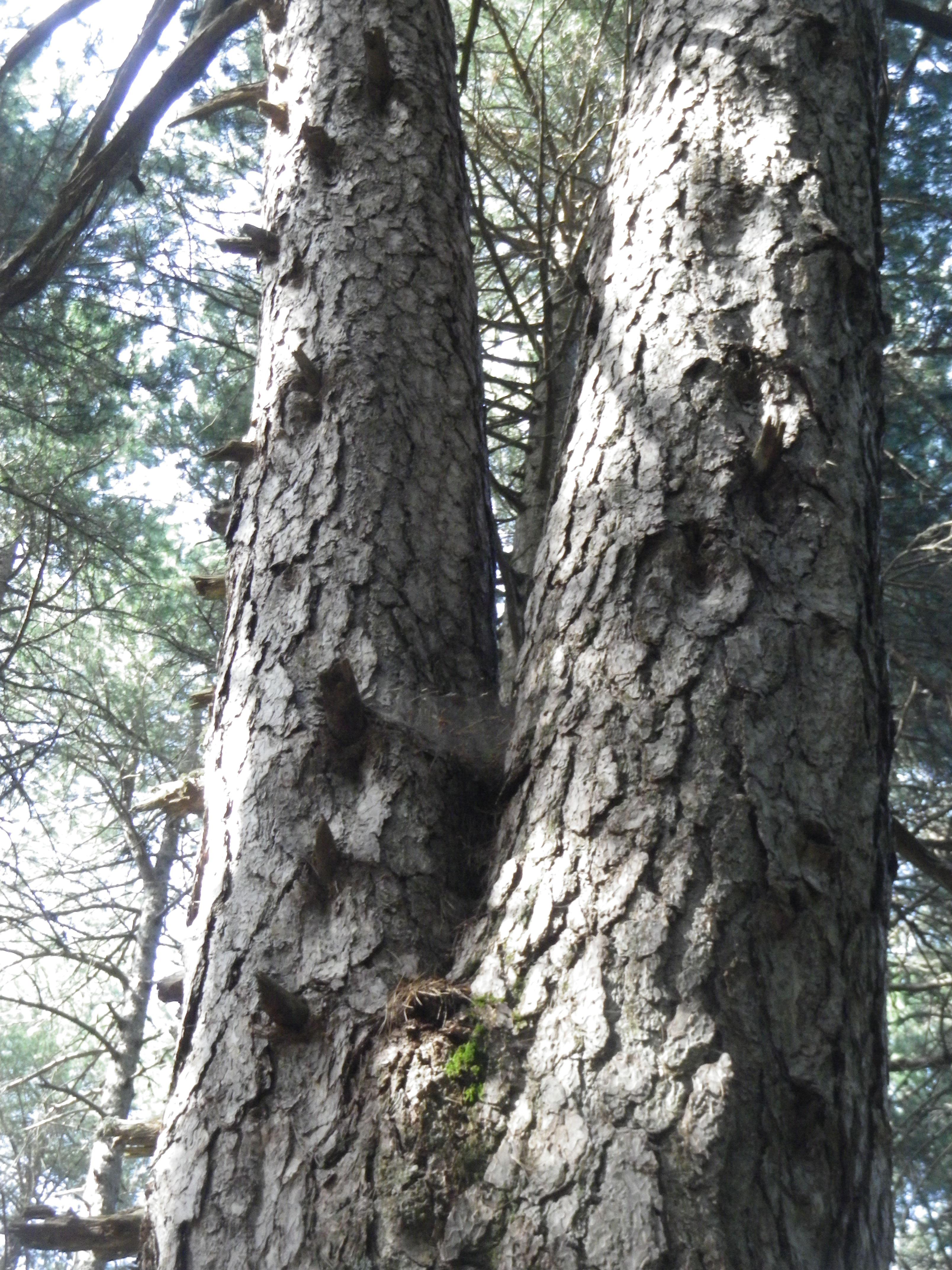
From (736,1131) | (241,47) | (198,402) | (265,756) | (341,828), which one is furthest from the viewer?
(198,402)

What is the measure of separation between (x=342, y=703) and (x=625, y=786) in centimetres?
45

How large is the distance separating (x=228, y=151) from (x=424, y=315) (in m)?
5.33

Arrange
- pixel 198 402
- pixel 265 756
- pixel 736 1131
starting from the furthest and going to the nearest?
1. pixel 198 402
2. pixel 265 756
3. pixel 736 1131

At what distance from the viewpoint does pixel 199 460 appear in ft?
24.5

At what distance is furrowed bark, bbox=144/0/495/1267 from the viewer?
4.07ft

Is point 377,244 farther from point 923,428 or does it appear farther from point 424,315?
point 923,428

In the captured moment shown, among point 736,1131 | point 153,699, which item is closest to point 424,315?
point 736,1131

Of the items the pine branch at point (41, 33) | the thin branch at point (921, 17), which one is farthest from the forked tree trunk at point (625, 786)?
the pine branch at point (41, 33)

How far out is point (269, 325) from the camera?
2133 millimetres

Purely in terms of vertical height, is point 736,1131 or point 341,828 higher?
point 341,828

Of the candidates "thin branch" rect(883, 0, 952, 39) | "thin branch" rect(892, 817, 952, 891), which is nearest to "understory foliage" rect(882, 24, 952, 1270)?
"thin branch" rect(883, 0, 952, 39)

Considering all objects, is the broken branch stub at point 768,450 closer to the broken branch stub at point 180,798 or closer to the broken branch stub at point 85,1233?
the broken branch stub at point 180,798

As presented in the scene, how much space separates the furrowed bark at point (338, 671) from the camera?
4.07 feet

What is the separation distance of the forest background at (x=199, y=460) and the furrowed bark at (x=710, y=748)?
558mm
